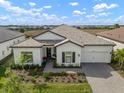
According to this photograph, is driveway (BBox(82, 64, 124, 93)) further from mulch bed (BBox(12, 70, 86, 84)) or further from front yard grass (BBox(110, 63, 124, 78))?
mulch bed (BBox(12, 70, 86, 84))

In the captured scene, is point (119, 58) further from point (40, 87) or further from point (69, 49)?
point (40, 87)

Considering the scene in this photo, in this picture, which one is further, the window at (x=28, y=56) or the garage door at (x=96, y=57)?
the garage door at (x=96, y=57)

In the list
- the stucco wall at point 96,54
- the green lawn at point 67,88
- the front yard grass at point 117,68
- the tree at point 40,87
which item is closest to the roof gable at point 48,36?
the stucco wall at point 96,54

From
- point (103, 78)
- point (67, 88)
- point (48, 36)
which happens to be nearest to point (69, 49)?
point (48, 36)

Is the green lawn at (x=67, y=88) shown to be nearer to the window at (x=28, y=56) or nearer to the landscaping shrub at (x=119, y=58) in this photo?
the window at (x=28, y=56)

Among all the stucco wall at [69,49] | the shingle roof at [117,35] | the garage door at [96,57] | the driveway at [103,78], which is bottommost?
the driveway at [103,78]

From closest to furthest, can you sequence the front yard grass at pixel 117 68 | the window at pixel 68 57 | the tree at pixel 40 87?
1. the tree at pixel 40 87
2. the front yard grass at pixel 117 68
3. the window at pixel 68 57

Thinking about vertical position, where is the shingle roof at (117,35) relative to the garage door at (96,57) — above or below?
above

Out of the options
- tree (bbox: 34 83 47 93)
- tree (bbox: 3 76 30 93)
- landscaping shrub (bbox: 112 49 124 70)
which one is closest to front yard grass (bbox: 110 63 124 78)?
landscaping shrub (bbox: 112 49 124 70)
